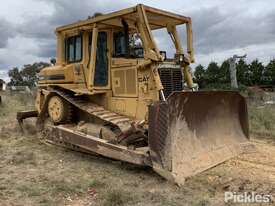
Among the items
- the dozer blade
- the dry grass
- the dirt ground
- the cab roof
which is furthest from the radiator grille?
the dry grass

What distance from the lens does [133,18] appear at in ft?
26.3

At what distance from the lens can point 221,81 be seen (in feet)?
133

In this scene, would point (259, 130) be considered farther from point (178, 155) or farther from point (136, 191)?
point (136, 191)

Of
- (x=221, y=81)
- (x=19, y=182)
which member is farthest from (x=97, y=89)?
(x=221, y=81)

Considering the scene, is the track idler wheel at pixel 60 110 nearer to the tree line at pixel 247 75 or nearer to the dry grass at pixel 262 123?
the dry grass at pixel 262 123

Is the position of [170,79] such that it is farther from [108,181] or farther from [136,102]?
[108,181]

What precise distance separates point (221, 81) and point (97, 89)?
33366mm

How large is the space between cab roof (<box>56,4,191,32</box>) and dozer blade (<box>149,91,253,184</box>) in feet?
6.00

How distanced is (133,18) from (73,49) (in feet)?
6.28

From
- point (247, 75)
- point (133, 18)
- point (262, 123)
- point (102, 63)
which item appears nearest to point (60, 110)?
point (102, 63)

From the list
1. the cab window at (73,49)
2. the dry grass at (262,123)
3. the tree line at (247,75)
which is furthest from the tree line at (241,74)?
the cab window at (73,49)

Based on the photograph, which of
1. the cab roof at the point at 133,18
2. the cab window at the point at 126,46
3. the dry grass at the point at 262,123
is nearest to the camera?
the cab roof at the point at 133,18

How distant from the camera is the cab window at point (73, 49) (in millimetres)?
9117

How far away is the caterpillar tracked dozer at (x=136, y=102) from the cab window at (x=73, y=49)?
0.07 ft
